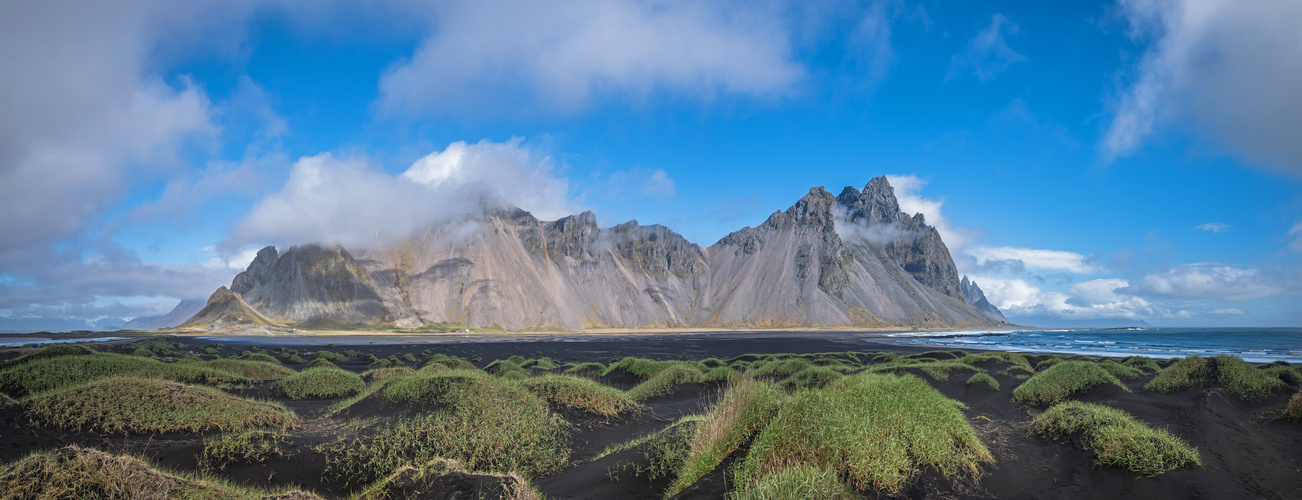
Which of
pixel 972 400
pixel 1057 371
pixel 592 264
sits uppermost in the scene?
pixel 592 264

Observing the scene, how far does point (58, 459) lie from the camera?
18.9 ft

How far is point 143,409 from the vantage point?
1053 cm

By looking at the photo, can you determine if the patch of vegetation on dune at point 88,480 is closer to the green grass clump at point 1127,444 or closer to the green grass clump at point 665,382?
the green grass clump at point 1127,444

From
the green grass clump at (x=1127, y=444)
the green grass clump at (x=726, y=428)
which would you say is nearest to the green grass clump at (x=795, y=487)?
the green grass clump at (x=726, y=428)

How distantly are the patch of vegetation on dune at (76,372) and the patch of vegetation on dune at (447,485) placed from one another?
1180 cm

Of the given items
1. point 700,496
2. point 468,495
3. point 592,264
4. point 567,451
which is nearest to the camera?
point 468,495

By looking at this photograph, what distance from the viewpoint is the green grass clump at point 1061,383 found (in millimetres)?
16672

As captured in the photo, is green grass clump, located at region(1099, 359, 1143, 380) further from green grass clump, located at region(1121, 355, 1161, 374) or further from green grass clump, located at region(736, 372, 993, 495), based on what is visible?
green grass clump, located at region(736, 372, 993, 495)

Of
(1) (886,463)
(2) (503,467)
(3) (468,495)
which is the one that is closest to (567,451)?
(2) (503,467)

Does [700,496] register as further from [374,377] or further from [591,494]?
[374,377]

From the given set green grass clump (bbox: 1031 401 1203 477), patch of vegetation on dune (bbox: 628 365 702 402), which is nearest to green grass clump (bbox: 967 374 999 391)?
green grass clump (bbox: 1031 401 1203 477)

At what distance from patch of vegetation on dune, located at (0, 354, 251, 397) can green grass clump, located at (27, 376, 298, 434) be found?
3.72m

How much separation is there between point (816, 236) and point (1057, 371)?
14847cm

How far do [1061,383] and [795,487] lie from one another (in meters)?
15.8
